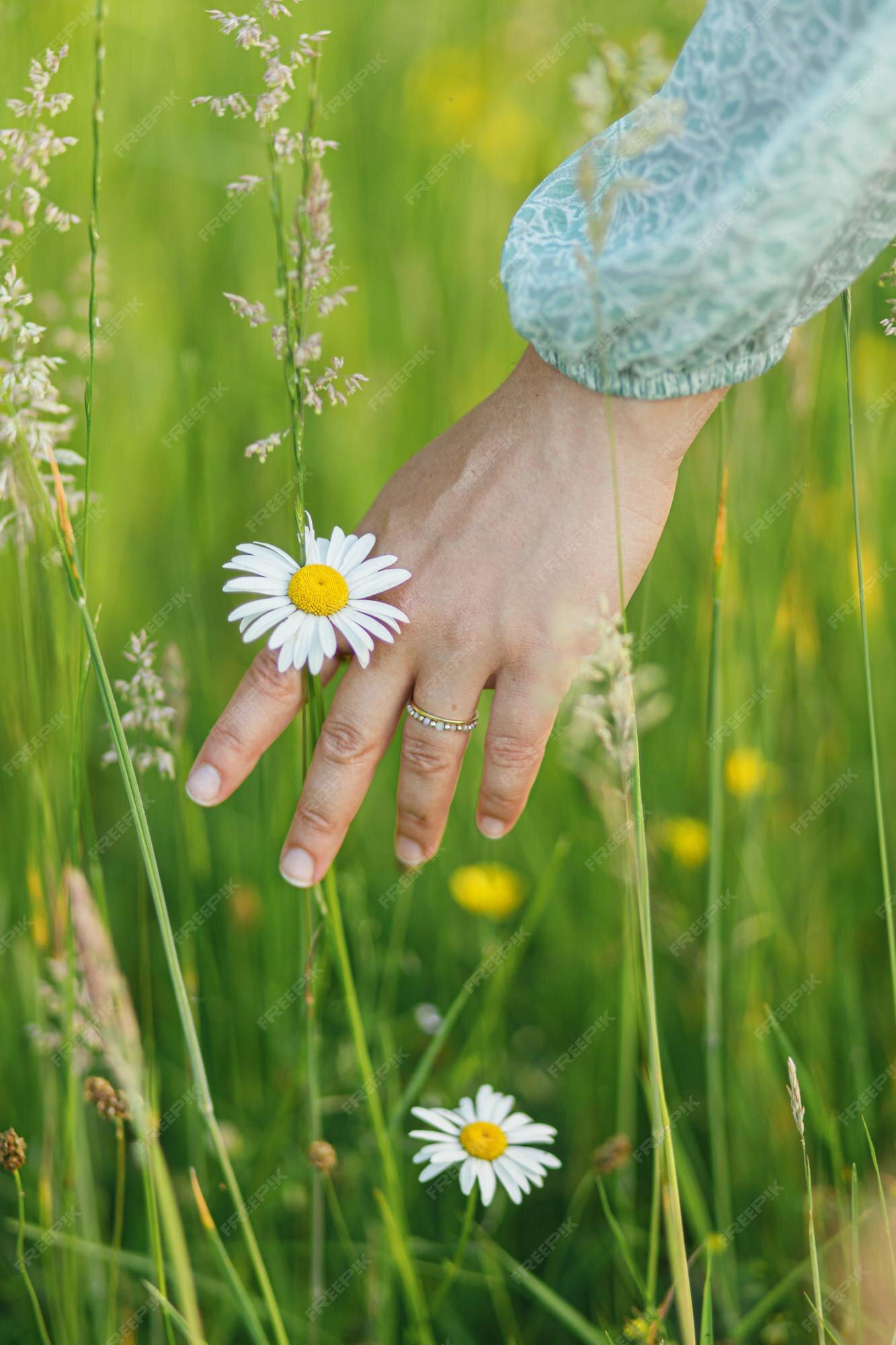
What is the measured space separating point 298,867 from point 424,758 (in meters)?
0.15

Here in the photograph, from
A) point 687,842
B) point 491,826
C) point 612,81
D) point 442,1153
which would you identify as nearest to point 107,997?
point 442,1153

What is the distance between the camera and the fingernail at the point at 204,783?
3.29ft

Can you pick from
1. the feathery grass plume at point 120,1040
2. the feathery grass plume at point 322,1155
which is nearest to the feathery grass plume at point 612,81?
the feathery grass plume at point 120,1040

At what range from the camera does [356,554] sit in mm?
870

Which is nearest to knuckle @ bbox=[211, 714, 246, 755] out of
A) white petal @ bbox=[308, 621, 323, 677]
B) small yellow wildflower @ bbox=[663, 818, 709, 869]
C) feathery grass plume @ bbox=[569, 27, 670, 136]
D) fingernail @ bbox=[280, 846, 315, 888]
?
fingernail @ bbox=[280, 846, 315, 888]

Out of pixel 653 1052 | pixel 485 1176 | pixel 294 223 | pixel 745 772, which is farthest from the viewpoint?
pixel 745 772

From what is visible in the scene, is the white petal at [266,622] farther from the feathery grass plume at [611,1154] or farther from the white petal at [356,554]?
the feathery grass plume at [611,1154]

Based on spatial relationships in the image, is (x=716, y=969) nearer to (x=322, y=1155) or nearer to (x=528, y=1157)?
(x=528, y=1157)

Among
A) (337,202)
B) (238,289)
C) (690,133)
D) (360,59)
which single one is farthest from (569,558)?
(360,59)

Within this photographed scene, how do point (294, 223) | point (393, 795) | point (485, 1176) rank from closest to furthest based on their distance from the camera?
point (294, 223), point (485, 1176), point (393, 795)

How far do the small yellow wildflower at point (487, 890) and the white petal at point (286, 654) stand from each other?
67 cm

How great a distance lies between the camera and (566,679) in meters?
0.94

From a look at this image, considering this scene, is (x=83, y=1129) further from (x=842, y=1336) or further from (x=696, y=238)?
(x=696, y=238)

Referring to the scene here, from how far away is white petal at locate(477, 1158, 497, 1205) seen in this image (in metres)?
0.85
